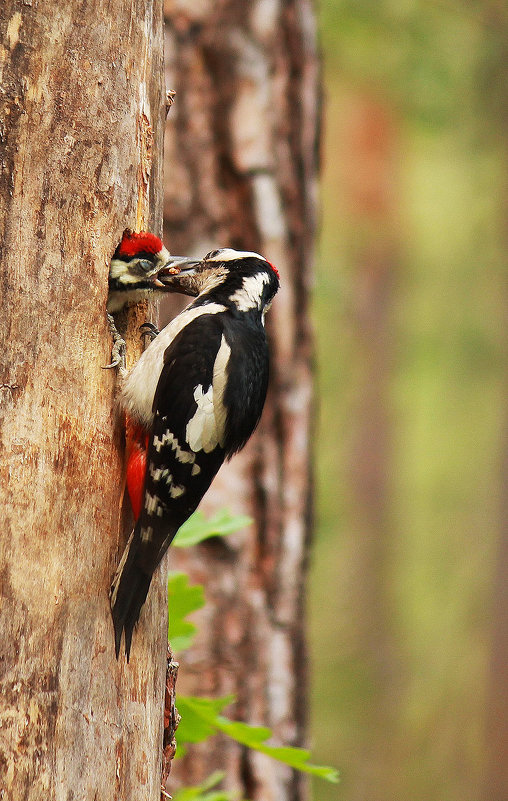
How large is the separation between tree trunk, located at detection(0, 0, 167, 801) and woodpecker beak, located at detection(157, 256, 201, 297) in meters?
0.29

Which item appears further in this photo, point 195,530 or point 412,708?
point 412,708

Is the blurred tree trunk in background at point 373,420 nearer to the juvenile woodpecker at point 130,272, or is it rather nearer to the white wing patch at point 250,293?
the white wing patch at point 250,293

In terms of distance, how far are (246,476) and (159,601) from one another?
1662 mm

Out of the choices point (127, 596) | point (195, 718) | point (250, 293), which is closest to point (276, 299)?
point (250, 293)

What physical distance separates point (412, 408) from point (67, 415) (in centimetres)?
1319

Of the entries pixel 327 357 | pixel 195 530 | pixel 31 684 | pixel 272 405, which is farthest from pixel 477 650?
pixel 31 684

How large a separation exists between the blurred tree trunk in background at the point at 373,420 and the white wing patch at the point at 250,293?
8988 millimetres

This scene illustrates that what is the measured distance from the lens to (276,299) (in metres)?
4.09

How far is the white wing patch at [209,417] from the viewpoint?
8.16 ft

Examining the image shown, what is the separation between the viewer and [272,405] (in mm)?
4129

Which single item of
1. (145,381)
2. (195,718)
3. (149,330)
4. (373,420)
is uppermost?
(149,330)

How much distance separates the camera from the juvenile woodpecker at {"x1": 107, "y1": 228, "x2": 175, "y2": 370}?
236 centimetres

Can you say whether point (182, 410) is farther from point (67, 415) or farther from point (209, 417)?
point (67, 415)

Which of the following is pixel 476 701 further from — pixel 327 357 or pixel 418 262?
pixel 418 262
